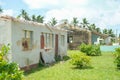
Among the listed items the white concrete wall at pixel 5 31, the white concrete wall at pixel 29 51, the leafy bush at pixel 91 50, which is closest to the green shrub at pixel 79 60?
the white concrete wall at pixel 29 51

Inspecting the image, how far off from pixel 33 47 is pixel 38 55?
1.19m

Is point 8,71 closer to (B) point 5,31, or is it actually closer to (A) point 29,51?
(B) point 5,31

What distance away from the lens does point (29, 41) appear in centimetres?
1717

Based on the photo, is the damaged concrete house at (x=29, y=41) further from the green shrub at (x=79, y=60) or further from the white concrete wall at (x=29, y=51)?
the green shrub at (x=79, y=60)

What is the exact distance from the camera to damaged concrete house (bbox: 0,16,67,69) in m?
14.2

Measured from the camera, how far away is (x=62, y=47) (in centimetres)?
2628

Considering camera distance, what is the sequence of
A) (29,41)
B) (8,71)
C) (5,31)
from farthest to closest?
(29,41)
(5,31)
(8,71)

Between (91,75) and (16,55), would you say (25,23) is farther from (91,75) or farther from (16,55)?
(91,75)

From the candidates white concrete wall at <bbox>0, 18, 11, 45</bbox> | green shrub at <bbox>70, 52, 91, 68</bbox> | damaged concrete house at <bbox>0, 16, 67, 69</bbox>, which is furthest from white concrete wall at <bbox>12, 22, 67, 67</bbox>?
green shrub at <bbox>70, 52, 91, 68</bbox>

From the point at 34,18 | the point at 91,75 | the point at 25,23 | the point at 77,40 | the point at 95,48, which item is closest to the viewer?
the point at 91,75

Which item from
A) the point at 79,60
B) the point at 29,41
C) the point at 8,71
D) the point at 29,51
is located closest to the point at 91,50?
the point at 79,60

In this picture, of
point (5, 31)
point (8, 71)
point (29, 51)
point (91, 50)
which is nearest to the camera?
point (8, 71)

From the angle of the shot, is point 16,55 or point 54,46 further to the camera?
point 54,46

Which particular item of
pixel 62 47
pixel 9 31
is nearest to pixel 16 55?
pixel 9 31
